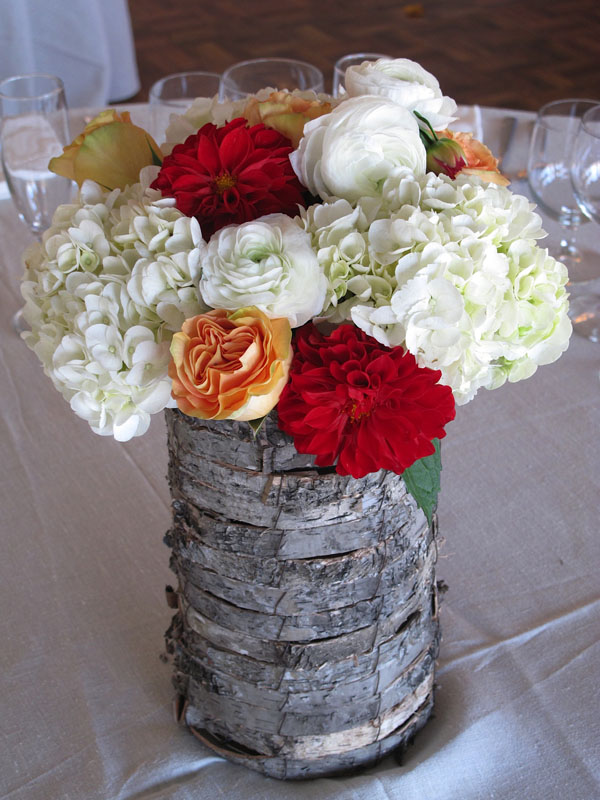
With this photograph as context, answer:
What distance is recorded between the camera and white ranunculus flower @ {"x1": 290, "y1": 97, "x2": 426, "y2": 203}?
401mm

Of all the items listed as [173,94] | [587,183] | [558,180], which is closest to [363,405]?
[587,183]

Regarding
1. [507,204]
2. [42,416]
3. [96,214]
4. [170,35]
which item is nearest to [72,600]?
[42,416]

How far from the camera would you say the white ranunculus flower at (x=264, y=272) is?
0.37 metres

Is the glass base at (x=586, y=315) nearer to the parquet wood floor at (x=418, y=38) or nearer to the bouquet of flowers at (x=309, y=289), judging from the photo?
the bouquet of flowers at (x=309, y=289)

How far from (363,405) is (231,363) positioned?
6 centimetres

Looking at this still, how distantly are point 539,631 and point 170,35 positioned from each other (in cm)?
334

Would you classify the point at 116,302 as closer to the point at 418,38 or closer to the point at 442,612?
the point at 442,612

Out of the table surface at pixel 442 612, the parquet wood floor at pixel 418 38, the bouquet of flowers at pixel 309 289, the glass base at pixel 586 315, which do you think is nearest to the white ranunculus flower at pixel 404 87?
the bouquet of flowers at pixel 309 289

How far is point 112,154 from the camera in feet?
1.55

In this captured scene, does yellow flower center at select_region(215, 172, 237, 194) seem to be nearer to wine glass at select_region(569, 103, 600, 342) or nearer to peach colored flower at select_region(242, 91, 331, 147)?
peach colored flower at select_region(242, 91, 331, 147)

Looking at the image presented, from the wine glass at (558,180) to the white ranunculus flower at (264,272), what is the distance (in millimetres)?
633

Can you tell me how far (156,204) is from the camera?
15.9 inches

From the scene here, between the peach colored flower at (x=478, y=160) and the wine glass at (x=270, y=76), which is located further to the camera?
the wine glass at (x=270, y=76)

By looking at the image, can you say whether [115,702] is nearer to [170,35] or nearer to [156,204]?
[156,204]
